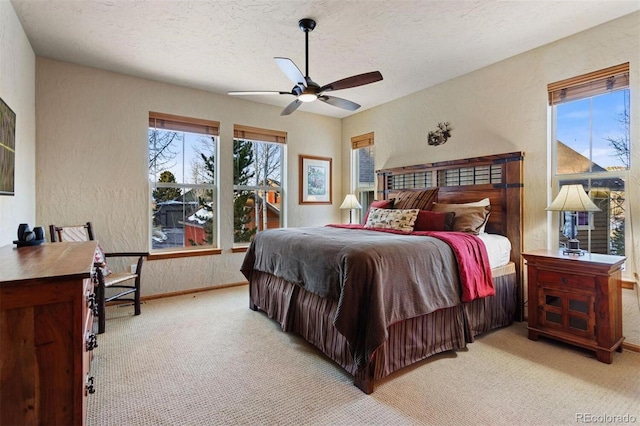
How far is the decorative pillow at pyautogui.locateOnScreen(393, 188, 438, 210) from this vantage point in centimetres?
372

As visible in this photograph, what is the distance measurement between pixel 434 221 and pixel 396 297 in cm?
137

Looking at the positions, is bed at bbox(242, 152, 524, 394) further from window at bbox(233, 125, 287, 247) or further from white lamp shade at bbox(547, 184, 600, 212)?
window at bbox(233, 125, 287, 247)

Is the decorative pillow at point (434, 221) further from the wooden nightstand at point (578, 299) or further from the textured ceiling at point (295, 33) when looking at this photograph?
the textured ceiling at point (295, 33)

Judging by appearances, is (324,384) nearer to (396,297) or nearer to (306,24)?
(396,297)

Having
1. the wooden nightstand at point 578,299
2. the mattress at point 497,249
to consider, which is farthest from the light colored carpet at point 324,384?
the mattress at point 497,249

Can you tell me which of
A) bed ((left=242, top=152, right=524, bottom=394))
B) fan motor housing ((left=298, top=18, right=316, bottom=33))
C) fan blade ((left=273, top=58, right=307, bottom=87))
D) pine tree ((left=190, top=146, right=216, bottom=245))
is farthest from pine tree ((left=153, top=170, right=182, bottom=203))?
fan motor housing ((left=298, top=18, right=316, bottom=33))

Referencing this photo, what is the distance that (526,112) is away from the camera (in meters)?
3.19

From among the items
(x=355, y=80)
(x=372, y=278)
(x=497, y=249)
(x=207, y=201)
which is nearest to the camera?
(x=372, y=278)

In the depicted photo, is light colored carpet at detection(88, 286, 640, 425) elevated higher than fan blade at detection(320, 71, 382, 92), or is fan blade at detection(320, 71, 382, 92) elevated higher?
fan blade at detection(320, 71, 382, 92)

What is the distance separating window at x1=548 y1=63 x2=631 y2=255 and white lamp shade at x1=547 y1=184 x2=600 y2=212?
1.38ft

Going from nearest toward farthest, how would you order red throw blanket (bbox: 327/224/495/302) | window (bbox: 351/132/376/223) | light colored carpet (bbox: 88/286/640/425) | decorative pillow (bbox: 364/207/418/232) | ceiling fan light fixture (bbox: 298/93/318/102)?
1. light colored carpet (bbox: 88/286/640/425)
2. red throw blanket (bbox: 327/224/495/302)
3. ceiling fan light fixture (bbox: 298/93/318/102)
4. decorative pillow (bbox: 364/207/418/232)
5. window (bbox: 351/132/376/223)

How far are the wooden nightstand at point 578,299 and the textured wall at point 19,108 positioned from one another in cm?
406

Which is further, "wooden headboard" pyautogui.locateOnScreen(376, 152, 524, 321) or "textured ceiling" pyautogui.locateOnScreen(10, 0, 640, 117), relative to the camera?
"wooden headboard" pyautogui.locateOnScreen(376, 152, 524, 321)

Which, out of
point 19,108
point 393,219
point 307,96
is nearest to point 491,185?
point 393,219
